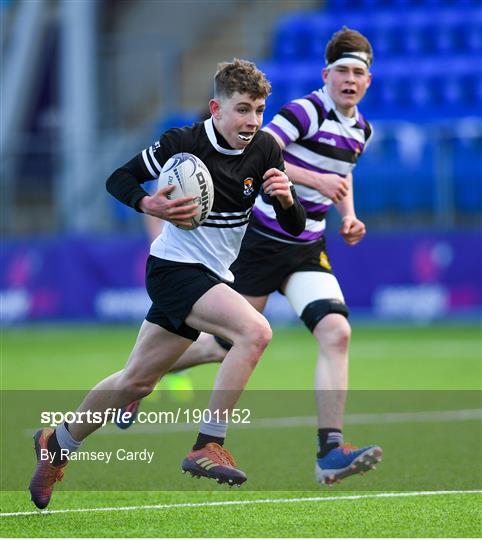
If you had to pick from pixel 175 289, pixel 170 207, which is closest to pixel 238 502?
pixel 175 289

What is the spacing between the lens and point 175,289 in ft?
20.1

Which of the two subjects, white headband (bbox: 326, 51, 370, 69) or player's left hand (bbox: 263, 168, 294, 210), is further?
white headband (bbox: 326, 51, 370, 69)

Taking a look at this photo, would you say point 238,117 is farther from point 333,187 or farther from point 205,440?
point 205,440

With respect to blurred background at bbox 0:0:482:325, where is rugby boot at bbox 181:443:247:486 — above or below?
above

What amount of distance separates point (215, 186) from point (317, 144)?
1.42 m

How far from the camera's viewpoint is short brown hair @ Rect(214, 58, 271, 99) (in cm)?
605

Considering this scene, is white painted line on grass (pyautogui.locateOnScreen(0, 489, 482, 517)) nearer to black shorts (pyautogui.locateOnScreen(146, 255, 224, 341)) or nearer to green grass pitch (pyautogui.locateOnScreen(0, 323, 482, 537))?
green grass pitch (pyautogui.locateOnScreen(0, 323, 482, 537))

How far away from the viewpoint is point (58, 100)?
26734 millimetres

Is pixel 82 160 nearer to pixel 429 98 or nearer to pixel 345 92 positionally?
pixel 429 98

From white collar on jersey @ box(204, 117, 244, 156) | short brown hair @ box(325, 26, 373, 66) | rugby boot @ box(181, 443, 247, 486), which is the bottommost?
rugby boot @ box(181, 443, 247, 486)

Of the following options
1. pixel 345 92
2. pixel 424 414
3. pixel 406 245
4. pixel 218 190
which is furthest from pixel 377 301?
pixel 218 190

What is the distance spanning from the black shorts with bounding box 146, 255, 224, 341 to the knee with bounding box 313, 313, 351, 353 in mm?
1005

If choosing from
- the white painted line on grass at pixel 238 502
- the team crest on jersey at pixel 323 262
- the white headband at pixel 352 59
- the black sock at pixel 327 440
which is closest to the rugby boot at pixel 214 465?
the white painted line on grass at pixel 238 502

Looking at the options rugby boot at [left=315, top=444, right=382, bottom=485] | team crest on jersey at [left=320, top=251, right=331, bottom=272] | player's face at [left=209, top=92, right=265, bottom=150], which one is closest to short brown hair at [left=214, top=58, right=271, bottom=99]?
player's face at [left=209, top=92, right=265, bottom=150]
